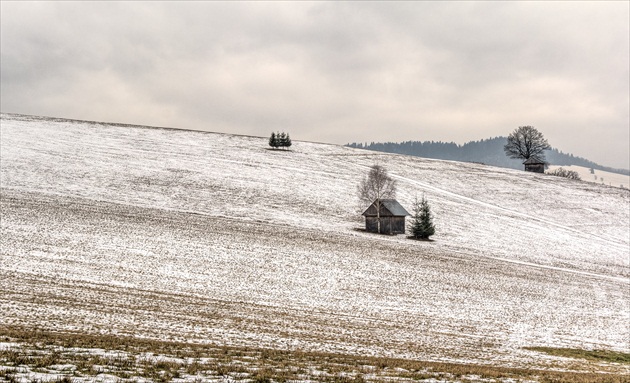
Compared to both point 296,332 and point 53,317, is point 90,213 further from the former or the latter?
point 296,332

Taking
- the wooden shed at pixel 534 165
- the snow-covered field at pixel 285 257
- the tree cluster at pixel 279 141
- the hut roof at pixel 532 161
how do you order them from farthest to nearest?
the hut roof at pixel 532 161 < the wooden shed at pixel 534 165 < the tree cluster at pixel 279 141 < the snow-covered field at pixel 285 257

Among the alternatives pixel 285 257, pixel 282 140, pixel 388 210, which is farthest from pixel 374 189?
pixel 282 140

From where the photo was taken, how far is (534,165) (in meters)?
118

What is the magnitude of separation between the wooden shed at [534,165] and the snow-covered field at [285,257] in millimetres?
24145

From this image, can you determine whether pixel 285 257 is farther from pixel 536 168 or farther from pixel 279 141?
pixel 536 168

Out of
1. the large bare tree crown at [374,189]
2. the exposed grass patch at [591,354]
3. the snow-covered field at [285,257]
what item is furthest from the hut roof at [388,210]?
the exposed grass patch at [591,354]

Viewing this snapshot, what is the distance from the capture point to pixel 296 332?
2411 centimetres

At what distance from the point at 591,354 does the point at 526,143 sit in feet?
359

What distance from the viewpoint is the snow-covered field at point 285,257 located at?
24.9m

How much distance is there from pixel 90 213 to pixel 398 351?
1440 inches

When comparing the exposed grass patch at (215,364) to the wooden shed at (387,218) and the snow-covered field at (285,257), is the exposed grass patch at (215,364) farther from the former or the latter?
the wooden shed at (387,218)

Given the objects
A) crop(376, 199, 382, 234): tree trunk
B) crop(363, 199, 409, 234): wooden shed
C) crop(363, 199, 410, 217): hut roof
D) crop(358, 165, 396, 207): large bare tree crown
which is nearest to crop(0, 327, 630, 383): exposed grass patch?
crop(376, 199, 382, 234): tree trunk

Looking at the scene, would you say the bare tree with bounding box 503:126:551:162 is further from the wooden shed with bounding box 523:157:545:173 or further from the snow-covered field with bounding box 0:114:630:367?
the snow-covered field with bounding box 0:114:630:367

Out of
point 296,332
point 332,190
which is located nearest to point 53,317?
point 296,332
